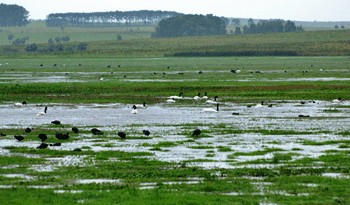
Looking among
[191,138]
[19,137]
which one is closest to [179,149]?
[191,138]

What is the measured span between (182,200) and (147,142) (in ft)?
37.9

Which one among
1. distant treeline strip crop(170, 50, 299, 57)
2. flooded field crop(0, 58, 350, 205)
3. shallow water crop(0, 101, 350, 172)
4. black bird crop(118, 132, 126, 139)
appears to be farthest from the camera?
distant treeline strip crop(170, 50, 299, 57)

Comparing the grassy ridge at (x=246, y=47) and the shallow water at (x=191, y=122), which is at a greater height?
the shallow water at (x=191, y=122)

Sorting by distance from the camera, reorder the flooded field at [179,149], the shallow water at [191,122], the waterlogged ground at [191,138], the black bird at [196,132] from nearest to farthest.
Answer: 1. the flooded field at [179,149]
2. the waterlogged ground at [191,138]
3. the shallow water at [191,122]
4. the black bird at [196,132]

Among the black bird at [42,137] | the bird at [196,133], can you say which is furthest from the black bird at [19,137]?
the bird at [196,133]

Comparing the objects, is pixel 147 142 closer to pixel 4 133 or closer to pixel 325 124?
pixel 4 133

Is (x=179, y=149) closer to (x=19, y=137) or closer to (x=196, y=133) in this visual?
(x=196, y=133)

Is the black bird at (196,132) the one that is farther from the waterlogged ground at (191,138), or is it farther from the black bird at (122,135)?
the black bird at (122,135)

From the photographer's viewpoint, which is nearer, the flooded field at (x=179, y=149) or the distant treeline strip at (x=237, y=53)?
the flooded field at (x=179, y=149)

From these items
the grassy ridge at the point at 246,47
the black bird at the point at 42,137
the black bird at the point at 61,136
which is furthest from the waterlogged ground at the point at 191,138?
the grassy ridge at the point at 246,47

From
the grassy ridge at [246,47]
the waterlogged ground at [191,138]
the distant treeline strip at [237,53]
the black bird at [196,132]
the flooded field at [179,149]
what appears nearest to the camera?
the flooded field at [179,149]

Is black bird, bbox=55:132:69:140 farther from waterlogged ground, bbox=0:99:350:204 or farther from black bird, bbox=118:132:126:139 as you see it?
black bird, bbox=118:132:126:139

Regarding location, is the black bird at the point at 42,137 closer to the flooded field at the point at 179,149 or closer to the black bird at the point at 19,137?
the flooded field at the point at 179,149

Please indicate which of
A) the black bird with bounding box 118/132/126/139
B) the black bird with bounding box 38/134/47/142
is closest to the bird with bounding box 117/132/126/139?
the black bird with bounding box 118/132/126/139
